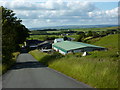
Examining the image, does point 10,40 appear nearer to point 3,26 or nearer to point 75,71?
point 3,26

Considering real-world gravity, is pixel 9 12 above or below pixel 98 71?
above

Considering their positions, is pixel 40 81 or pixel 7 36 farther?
pixel 7 36

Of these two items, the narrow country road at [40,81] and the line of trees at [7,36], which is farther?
the line of trees at [7,36]

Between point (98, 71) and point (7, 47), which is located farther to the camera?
point (7, 47)

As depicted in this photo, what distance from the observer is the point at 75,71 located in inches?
699

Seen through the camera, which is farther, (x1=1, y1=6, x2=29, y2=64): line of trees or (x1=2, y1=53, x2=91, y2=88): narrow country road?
(x1=1, y1=6, x2=29, y2=64): line of trees

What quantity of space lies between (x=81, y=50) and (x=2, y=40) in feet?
155

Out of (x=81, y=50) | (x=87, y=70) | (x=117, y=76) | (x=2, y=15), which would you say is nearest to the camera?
(x=117, y=76)

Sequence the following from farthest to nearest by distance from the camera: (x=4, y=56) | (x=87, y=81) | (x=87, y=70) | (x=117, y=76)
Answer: (x=4, y=56) → (x=87, y=70) → (x=87, y=81) → (x=117, y=76)

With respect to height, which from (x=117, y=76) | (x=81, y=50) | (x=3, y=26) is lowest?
(x=81, y=50)

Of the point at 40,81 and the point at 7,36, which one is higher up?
the point at 7,36

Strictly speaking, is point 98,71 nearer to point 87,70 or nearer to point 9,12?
point 87,70

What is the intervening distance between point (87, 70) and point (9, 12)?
92.0ft

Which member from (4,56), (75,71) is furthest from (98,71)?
(4,56)
